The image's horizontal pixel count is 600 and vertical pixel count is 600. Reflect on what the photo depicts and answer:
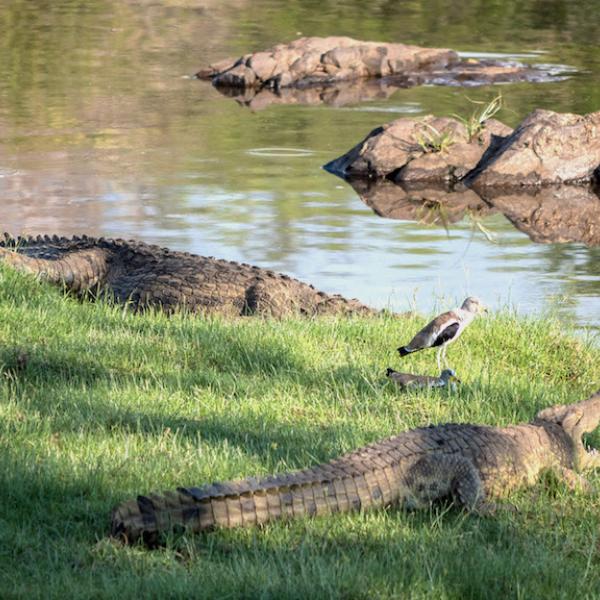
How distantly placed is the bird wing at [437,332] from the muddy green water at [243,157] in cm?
294

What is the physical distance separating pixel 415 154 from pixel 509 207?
1.85 m

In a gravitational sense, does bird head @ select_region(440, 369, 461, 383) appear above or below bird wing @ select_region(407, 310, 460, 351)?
below

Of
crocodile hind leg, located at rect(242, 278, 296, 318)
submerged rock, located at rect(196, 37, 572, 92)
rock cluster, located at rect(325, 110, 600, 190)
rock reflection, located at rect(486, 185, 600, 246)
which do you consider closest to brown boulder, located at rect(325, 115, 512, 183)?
rock cluster, located at rect(325, 110, 600, 190)

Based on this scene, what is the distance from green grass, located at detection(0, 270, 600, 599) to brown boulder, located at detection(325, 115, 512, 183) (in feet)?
23.8

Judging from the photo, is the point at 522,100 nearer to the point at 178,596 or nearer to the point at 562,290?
the point at 562,290

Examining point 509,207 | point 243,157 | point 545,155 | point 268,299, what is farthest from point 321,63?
point 268,299

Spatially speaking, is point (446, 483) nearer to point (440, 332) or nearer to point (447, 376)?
point (447, 376)

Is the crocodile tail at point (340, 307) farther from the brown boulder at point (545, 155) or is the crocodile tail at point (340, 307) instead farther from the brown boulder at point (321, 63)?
the brown boulder at point (321, 63)

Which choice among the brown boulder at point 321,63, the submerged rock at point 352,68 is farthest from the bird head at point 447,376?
the brown boulder at point 321,63

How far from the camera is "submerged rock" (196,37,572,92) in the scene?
74.7 feet

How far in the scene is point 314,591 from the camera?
4.13 metres

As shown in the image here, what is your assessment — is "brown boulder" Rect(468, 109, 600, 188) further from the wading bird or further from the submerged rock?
the wading bird

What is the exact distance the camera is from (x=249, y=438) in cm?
577

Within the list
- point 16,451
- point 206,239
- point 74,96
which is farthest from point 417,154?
point 16,451
